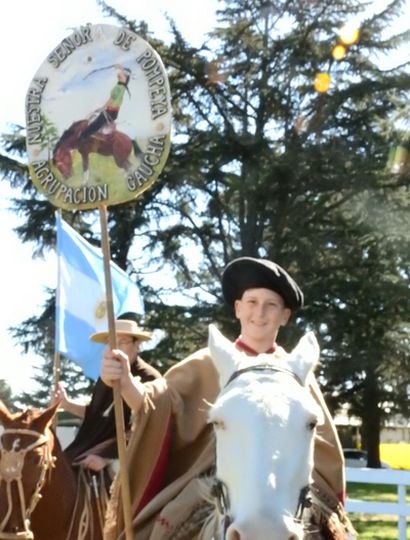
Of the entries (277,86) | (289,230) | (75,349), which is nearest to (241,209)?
(289,230)

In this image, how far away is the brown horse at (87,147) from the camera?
4.29 metres

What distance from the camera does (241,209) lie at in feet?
73.7

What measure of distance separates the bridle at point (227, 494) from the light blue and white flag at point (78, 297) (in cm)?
540

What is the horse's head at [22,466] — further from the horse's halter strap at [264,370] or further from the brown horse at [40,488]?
the horse's halter strap at [264,370]

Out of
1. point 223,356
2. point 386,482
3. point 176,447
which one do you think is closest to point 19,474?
point 176,447

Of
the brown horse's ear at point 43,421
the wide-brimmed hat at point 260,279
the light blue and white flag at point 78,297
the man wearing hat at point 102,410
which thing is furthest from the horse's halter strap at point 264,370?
the light blue and white flag at point 78,297

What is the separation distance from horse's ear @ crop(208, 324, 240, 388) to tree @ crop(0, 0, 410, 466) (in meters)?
17.1

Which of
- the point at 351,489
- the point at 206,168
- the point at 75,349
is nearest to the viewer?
the point at 75,349

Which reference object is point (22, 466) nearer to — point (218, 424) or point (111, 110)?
point (111, 110)

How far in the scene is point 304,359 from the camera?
335 cm

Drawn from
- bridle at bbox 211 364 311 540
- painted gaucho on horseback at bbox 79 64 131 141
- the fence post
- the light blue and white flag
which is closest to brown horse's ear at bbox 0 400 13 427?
the light blue and white flag

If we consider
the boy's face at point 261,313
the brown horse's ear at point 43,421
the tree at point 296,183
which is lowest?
the brown horse's ear at point 43,421

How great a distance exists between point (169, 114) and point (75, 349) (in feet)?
16.2

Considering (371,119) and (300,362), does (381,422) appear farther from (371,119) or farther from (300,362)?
(300,362)
